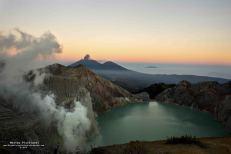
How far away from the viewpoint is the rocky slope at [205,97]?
56.2 metres

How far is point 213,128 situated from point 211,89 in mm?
29145

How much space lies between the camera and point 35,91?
3684 centimetres

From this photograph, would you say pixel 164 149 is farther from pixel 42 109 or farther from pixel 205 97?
pixel 205 97

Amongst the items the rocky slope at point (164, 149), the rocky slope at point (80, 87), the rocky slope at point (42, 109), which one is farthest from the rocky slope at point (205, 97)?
the rocky slope at point (164, 149)

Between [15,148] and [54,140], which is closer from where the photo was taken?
[15,148]

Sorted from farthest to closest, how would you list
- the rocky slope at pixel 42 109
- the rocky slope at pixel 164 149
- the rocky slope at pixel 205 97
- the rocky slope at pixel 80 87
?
1. the rocky slope at pixel 205 97
2. the rocky slope at pixel 80 87
3. the rocky slope at pixel 42 109
4. the rocky slope at pixel 164 149

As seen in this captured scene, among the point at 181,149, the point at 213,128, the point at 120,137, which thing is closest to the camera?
the point at 181,149

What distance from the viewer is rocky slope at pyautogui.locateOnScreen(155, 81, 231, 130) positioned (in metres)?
56.2

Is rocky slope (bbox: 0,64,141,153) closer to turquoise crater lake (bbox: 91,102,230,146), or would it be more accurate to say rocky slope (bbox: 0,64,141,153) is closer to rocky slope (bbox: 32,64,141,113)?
rocky slope (bbox: 32,64,141,113)

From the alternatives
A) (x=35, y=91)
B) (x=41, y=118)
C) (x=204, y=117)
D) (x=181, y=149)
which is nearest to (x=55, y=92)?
(x=35, y=91)

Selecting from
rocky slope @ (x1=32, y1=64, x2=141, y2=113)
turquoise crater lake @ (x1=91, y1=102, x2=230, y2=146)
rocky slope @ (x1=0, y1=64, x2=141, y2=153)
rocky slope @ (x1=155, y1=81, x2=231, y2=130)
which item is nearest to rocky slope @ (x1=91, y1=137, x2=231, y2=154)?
rocky slope @ (x1=0, y1=64, x2=141, y2=153)

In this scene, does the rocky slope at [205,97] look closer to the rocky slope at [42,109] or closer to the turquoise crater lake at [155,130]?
the turquoise crater lake at [155,130]

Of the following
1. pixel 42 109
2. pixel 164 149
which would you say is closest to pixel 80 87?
pixel 42 109

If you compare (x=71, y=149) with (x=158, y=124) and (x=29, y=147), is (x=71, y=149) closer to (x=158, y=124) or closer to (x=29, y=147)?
(x=29, y=147)
